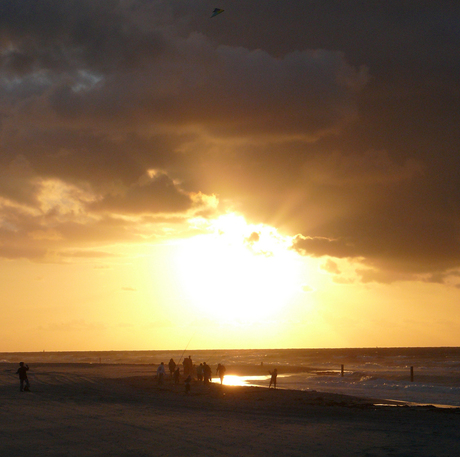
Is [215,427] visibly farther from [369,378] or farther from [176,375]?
[369,378]

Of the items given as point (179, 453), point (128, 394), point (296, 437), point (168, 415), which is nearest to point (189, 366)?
point (128, 394)

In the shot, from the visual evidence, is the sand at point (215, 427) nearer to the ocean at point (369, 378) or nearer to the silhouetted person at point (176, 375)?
the silhouetted person at point (176, 375)

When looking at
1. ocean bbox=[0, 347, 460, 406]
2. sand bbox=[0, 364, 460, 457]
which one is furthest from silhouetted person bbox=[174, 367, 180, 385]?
sand bbox=[0, 364, 460, 457]

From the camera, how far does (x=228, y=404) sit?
23578 millimetres

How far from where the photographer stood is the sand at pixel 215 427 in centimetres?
1272

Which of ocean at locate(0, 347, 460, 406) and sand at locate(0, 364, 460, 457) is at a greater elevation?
sand at locate(0, 364, 460, 457)

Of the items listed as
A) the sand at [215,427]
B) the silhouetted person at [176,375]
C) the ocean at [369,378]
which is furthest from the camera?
the silhouetted person at [176,375]

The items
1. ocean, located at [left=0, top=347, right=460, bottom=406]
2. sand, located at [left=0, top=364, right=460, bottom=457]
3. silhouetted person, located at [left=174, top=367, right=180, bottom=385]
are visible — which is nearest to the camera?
sand, located at [left=0, top=364, right=460, bottom=457]

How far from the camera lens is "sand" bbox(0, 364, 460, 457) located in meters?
12.7

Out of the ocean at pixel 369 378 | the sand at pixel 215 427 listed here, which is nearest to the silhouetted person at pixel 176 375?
the ocean at pixel 369 378

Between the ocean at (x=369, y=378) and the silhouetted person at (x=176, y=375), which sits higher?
the silhouetted person at (x=176, y=375)

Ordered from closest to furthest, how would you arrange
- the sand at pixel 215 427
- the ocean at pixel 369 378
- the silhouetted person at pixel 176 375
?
the sand at pixel 215 427, the ocean at pixel 369 378, the silhouetted person at pixel 176 375

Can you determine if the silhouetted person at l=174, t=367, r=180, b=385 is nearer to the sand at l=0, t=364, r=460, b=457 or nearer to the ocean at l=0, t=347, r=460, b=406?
the ocean at l=0, t=347, r=460, b=406

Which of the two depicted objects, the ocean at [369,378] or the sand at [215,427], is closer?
the sand at [215,427]
